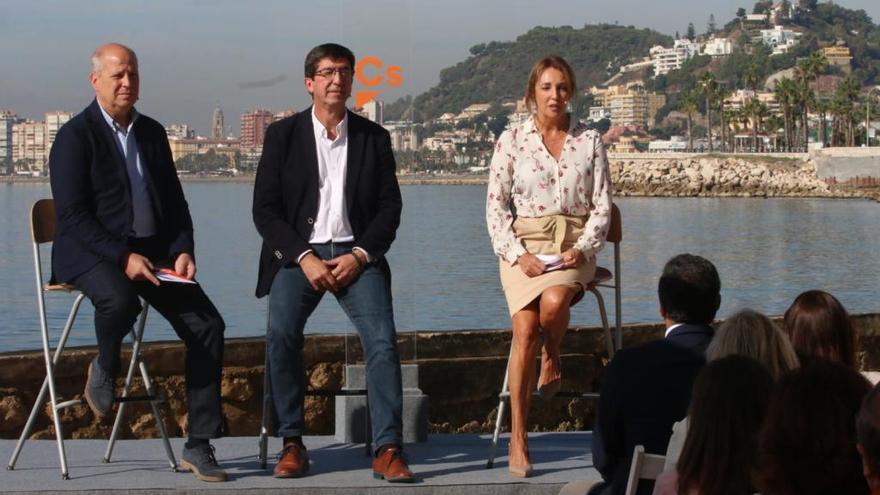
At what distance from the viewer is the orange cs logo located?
5.88 m

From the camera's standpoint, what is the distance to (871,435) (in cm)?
214

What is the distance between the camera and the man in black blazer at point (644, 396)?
3.37 m

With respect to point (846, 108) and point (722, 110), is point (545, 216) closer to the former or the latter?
point (846, 108)

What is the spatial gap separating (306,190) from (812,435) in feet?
9.89

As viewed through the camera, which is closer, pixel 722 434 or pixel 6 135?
pixel 722 434

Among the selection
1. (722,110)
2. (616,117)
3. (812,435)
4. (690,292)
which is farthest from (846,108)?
(812,435)

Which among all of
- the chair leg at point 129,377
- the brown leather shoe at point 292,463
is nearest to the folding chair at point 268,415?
the brown leather shoe at point 292,463

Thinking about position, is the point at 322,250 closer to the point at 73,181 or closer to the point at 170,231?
the point at 170,231

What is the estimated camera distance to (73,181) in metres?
4.95

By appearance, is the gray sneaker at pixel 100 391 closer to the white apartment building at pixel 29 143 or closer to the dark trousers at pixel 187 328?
the dark trousers at pixel 187 328

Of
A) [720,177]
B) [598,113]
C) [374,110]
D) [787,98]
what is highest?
[598,113]

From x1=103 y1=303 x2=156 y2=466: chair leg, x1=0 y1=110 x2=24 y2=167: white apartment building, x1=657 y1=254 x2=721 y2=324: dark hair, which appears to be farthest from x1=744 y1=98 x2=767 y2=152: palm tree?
x1=657 y1=254 x2=721 y2=324: dark hair

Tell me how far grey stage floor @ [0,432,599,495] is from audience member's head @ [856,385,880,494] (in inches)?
109

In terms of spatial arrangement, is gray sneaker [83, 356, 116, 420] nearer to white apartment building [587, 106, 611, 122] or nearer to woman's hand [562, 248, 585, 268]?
woman's hand [562, 248, 585, 268]
